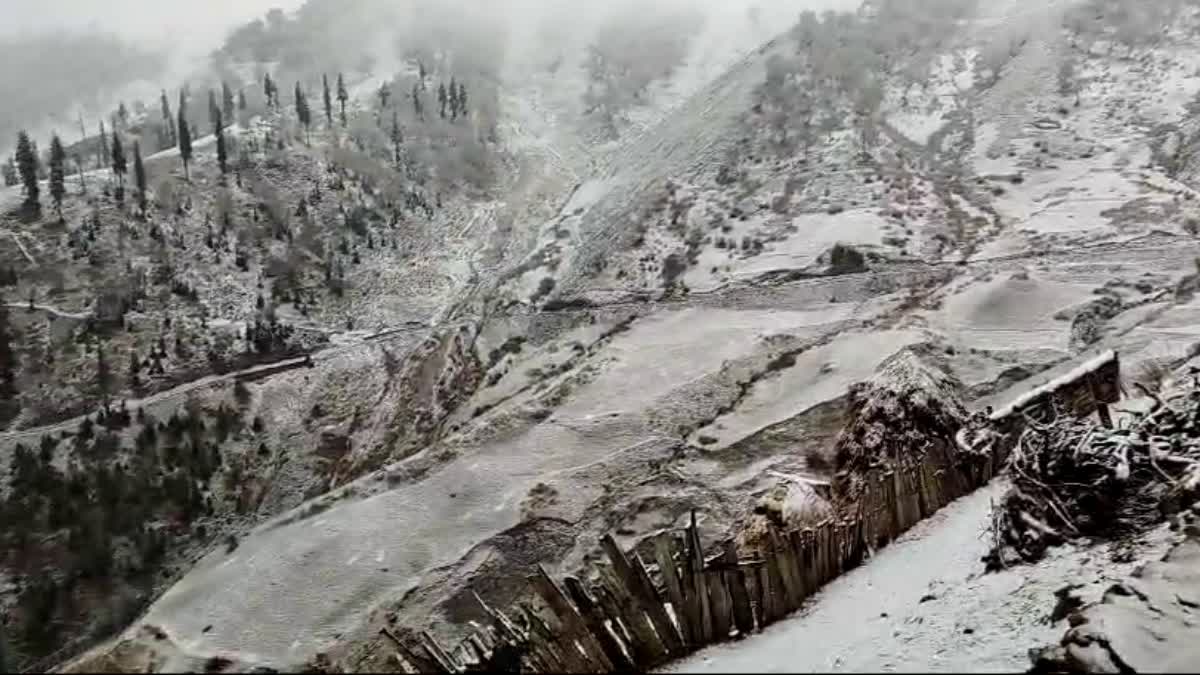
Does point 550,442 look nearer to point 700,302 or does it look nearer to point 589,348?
point 589,348

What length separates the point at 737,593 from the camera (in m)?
6.25

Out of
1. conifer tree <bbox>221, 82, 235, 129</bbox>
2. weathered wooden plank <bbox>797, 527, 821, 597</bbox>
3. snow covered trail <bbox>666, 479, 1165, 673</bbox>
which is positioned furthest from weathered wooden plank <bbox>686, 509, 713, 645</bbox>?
conifer tree <bbox>221, 82, 235, 129</bbox>

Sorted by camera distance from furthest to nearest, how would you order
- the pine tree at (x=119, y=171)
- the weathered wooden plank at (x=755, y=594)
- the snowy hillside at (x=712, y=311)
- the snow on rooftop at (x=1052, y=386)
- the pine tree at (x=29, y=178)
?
the pine tree at (x=119, y=171)
the pine tree at (x=29, y=178)
the snowy hillside at (x=712, y=311)
the snow on rooftop at (x=1052, y=386)
the weathered wooden plank at (x=755, y=594)

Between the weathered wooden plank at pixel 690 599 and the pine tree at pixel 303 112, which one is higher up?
the pine tree at pixel 303 112

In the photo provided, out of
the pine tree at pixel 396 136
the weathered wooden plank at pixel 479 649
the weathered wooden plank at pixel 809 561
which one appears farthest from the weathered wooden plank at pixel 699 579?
the pine tree at pixel 396 136

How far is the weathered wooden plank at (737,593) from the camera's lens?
616 centimetres

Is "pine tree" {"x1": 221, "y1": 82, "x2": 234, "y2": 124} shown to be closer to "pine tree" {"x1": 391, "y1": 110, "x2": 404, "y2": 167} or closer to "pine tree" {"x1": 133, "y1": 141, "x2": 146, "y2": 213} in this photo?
"pine tree" {"x1": 391, "y1": 110, "x2": 404, "y2": 167}

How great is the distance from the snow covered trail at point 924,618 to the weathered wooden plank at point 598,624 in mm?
343

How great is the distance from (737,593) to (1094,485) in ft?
10.2

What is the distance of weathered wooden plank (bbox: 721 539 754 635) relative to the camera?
6160 mm

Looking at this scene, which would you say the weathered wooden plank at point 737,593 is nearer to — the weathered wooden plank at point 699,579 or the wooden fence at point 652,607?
the wooden fence at point 652,607

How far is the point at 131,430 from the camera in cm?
3025

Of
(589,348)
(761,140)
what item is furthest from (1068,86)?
(589,348)

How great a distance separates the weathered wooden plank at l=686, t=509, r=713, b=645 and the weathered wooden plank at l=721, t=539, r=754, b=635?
200mm
